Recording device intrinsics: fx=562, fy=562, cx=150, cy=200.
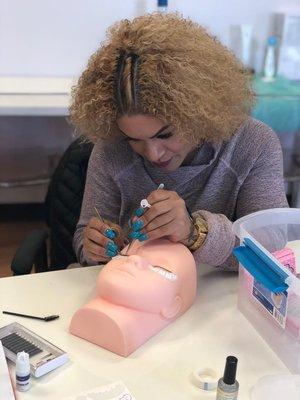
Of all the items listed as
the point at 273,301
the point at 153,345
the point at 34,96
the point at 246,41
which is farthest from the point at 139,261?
the point at 246,41

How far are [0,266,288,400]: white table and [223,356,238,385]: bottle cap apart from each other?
6cm

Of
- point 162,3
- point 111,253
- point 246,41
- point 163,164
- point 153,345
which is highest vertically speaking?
point 162,3

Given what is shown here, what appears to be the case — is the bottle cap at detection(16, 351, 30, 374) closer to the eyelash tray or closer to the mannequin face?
the eyelash tray

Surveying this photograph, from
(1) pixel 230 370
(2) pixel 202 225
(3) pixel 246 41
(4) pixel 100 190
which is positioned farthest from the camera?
(3) pixel 246 41

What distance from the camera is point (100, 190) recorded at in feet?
4.79

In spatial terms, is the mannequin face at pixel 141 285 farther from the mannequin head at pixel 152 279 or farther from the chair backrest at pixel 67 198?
the chair backrest at pixel 67 198

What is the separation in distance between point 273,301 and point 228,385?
22cm

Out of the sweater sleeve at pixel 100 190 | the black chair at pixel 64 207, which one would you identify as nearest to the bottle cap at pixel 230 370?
the sweater sleeve at pixel 100 190

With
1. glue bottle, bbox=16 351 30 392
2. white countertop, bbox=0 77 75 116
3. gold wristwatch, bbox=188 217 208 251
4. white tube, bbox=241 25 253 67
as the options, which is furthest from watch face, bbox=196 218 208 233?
white tube, bbox=241 25 253 67

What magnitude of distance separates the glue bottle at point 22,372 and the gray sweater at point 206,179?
467 mm

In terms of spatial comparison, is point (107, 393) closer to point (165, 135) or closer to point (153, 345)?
point (153, 345)

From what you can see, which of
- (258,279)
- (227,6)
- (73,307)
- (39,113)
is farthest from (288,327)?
(227,6)

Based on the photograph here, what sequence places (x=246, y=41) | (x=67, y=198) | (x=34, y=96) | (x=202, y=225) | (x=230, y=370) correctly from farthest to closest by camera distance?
1. (x=246, y=41)
2. (x=34, y=96)
3. (x=67, y=198)
4. (x=202, y=225)
5. (x=230, y=370)

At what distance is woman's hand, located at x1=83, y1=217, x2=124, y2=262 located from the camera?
4.05 ft
